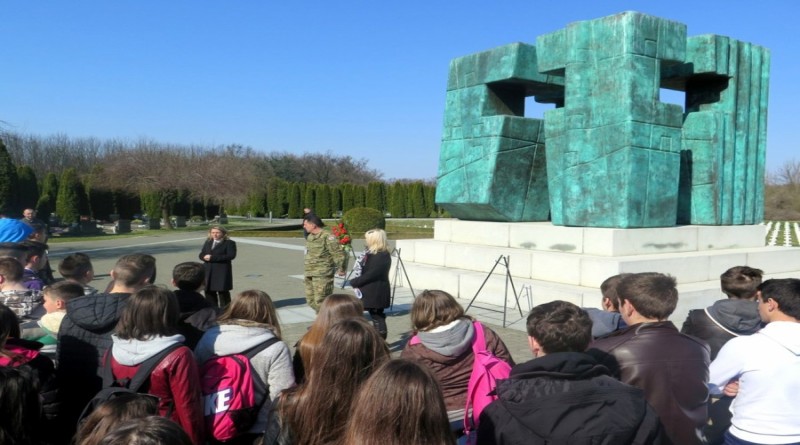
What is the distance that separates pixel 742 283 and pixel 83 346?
13.4ft

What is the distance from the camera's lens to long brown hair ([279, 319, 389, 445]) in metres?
2.18

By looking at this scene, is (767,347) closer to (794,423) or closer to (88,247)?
(794,423)

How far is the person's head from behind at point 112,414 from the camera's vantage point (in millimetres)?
1886

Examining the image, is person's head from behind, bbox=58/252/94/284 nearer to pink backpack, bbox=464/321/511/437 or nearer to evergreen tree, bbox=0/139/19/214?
pink backpack, bbox=464/321/511/437

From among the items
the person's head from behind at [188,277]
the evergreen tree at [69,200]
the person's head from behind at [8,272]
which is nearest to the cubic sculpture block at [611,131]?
the person's head from behind at [188,277]

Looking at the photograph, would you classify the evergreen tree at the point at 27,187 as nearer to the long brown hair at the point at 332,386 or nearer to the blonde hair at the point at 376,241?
the blonde hair at the point at 376,241

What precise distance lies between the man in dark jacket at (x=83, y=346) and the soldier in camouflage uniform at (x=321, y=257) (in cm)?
400

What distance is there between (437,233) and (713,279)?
5.20 metres

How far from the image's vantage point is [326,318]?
299 centimetres

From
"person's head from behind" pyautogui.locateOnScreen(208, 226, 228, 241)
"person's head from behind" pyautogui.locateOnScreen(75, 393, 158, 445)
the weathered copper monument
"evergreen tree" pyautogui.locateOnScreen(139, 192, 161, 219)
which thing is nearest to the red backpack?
"person's head from behind" pyautogui.locateOnScreen(75, 393, 158, 445)

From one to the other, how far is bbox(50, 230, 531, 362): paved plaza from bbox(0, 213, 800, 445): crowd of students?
3.43 m

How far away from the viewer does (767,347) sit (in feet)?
8.84

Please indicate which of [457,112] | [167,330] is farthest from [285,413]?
[457,112]

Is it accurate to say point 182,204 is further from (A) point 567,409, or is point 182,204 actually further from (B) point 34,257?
(A) point 567,409
